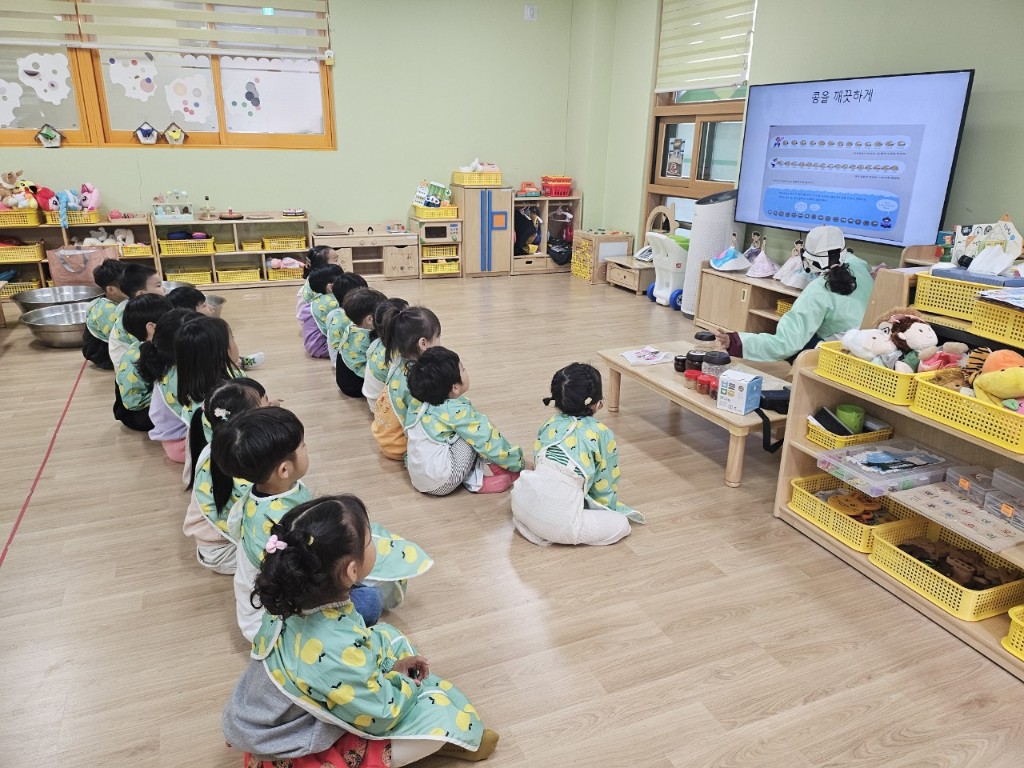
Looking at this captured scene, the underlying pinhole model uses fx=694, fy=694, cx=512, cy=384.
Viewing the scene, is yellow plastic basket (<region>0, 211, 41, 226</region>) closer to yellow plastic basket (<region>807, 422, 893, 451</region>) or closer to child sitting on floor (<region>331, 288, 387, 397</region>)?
child sitting on floor (<region>331, 288, 387, 397</region>)

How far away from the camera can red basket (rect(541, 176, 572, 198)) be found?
24.8 feet

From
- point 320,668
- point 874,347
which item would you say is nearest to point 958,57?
point 874,347

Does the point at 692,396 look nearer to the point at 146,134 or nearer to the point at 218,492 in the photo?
the point at 218,492

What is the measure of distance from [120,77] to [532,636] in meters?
6.37

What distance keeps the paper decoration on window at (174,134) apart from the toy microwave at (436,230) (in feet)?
7.42

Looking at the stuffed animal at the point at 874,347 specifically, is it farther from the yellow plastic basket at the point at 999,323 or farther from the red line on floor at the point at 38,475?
the red line on floor at the point at 38,475

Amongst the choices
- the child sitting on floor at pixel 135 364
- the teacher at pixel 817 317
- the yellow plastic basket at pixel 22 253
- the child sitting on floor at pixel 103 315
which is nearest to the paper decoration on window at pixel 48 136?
the yellow plastic basket at pixel 22 253

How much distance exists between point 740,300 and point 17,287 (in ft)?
19.4

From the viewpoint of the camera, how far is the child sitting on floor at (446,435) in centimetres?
275

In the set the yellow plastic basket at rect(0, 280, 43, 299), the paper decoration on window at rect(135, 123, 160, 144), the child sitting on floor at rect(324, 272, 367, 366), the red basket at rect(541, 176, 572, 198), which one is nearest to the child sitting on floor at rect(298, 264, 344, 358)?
the child sitting on floor at rect(324, 272, 367, 366)

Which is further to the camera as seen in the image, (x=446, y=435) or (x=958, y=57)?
(x=958, y=57)

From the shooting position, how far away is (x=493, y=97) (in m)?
7.38

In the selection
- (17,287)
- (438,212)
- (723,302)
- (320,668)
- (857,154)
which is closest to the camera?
(320,668)

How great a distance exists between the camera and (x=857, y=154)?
14.4 feet
